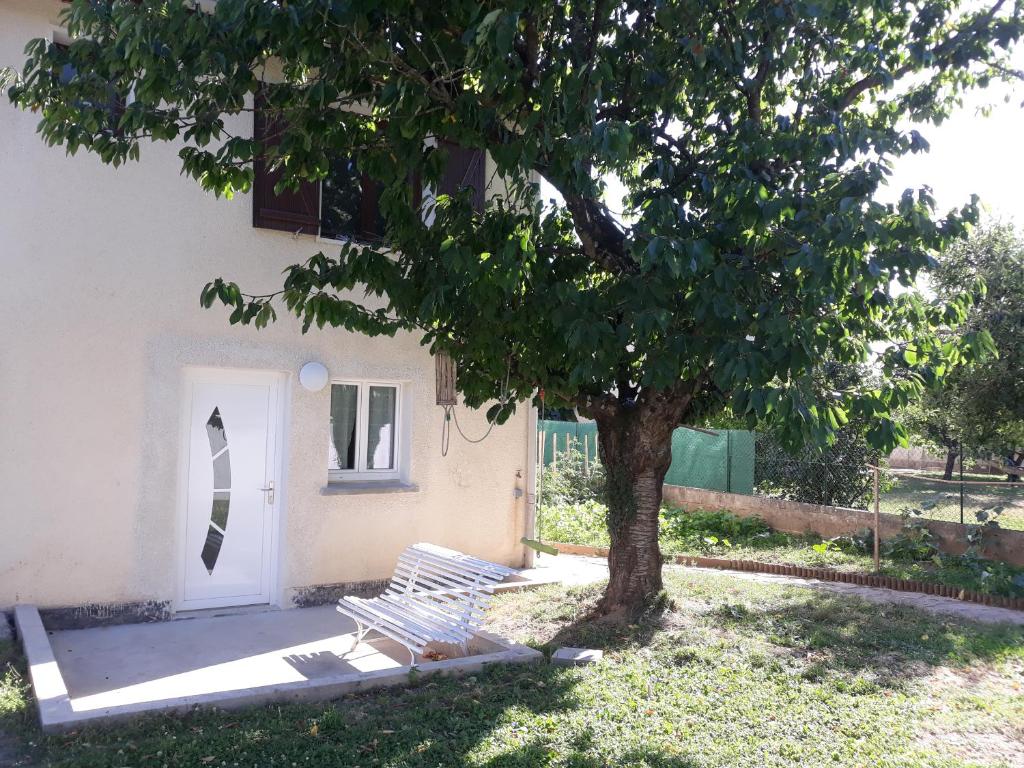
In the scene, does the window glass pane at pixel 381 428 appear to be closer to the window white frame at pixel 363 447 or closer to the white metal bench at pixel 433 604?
the window white frame at pixel 363 447

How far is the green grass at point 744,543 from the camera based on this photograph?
9727mm

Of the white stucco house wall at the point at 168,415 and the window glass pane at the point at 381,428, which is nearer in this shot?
the white stucco house wall at the point at 168,415

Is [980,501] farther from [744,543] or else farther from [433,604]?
[433,604]

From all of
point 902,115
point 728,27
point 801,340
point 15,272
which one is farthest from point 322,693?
point 902,115

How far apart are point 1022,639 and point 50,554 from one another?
8286 mm

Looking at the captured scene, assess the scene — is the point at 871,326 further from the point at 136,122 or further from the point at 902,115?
the point at 136,122

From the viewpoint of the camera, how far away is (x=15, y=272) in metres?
6.94

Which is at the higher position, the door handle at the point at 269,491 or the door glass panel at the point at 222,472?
the door glass panel at the point at 222,472

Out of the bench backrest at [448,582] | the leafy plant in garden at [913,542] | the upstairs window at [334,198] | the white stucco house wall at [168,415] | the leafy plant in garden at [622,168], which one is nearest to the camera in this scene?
the leafy plant in garden at [622,168]

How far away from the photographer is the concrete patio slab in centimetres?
507

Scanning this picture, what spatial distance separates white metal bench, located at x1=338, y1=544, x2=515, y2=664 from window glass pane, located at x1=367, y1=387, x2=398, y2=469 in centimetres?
194

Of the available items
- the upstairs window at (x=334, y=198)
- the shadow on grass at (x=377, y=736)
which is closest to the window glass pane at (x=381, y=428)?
the upstairs window at (x=334, y=198)

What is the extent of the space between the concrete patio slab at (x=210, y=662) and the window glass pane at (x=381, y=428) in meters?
1.82

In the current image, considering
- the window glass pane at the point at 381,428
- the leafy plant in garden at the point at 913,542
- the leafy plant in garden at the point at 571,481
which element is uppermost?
the window glass pane at the point at 381,428
